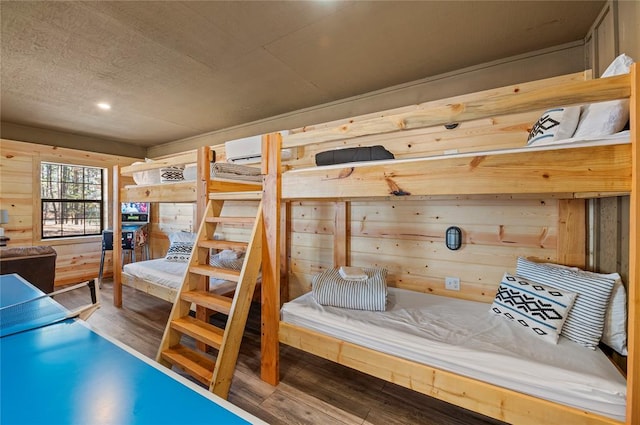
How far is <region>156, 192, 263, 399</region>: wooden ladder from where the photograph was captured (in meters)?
1.64

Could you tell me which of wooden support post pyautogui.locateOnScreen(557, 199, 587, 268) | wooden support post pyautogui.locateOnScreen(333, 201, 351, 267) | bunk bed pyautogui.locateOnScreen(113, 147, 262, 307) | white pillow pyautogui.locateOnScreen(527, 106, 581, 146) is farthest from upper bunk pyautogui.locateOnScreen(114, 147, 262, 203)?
wooden support post pyautogui.locateOnScreen(557, 199, 587, 268)

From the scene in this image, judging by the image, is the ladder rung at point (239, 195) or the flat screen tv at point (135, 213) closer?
the ladder rung at point (239, 195)

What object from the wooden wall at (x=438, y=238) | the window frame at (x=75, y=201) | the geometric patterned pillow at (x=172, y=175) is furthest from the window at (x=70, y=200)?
the wooden wall at (x=438, y=238)

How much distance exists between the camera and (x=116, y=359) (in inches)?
34.0

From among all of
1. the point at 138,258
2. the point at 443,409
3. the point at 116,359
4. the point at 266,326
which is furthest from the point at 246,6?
the point at 138,258

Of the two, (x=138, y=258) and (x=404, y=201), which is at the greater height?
(x=404, y=201)

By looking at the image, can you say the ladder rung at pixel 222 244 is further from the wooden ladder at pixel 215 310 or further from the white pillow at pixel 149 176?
the white pillow at pixel 149 176

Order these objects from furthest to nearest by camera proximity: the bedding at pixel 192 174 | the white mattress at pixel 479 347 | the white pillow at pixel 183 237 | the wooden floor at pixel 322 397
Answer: the white pillow at pixel 183 237, the bedding at pixel 192 174, the wooden floor at pixel 322 397, the white mattress at pixel 479 347

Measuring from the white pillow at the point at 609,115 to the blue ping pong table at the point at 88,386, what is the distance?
1.71m

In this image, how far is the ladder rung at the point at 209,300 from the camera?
1.79m

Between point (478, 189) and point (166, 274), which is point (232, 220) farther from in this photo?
point (478, 189)

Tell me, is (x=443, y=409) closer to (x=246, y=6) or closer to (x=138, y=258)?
(x=246, y=6)

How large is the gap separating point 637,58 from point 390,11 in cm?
123

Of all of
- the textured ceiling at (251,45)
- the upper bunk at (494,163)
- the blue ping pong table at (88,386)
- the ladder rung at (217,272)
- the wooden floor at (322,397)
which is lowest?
the wooden floor at (322,397)
